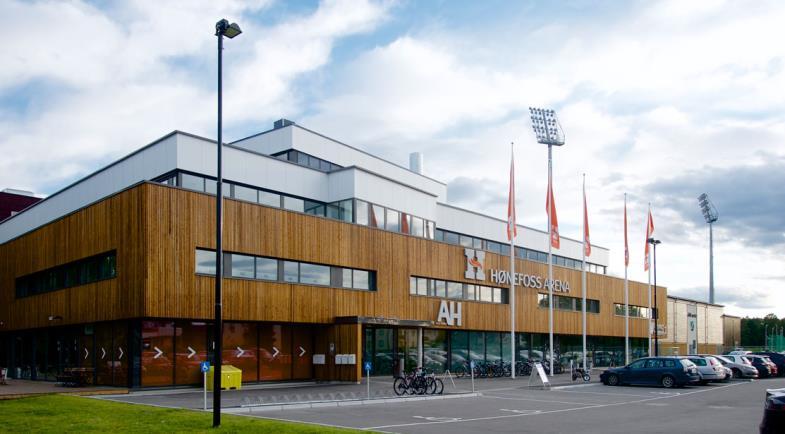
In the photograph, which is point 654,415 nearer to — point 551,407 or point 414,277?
point 551,407

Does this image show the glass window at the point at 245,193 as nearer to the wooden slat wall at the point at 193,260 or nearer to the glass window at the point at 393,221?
the wooden slat wall at the point at 193,260

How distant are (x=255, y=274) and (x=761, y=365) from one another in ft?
103

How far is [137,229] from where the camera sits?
92.0 feet

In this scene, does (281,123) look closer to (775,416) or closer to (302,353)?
(302,353)

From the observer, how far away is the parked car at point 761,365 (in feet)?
148

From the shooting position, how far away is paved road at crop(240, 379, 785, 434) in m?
18.7

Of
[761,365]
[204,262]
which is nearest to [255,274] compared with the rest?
[204,262]

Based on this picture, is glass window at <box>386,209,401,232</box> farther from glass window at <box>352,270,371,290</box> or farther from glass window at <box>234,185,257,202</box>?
glass window at <box>234,185,257,202</box>

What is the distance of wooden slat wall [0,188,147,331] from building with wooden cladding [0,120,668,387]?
10 cm

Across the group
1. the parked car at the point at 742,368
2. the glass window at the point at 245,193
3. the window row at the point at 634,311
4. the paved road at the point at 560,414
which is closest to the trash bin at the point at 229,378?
the paved road at the point at 560,414

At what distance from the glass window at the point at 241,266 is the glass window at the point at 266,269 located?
32 cm

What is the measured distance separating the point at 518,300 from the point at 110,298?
26602mm

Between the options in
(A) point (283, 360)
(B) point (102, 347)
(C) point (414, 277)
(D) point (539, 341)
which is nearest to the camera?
(B) point (102, 347)

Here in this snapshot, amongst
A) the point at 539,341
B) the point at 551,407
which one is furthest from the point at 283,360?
the point at 539,341
